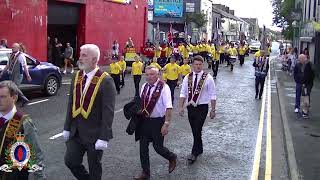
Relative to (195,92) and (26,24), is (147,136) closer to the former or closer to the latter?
(195,92)

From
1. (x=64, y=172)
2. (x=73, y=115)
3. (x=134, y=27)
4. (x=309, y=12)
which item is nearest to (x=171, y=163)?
(x=64, y=172)

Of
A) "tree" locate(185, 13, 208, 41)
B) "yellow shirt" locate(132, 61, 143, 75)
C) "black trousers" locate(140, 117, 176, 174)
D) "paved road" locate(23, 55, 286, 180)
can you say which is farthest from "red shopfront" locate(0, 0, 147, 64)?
"tree" locate(185, 13, 208, 41)

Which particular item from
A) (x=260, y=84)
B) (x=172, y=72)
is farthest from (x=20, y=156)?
(x=260, y=84)

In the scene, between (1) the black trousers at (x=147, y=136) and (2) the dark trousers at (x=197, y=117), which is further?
(2) the dark trousers at (x=197, y=117)

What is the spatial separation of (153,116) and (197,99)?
1.44 meters

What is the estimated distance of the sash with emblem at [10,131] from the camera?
4449 millimetres

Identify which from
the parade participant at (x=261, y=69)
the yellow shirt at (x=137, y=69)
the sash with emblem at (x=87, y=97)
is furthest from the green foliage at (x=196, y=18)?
the sash with emblem at (x=87, y=97)

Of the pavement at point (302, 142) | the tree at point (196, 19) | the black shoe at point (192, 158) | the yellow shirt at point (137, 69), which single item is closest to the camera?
the pavement at point (302, 142)

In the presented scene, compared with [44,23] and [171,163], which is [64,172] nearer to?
[171,163]

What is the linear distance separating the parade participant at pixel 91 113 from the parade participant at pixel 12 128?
992 millimetres

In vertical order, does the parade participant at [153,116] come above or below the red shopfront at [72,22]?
below

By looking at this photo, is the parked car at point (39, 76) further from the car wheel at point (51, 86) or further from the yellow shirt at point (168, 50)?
A: the yellow shirt at point (168, 50)

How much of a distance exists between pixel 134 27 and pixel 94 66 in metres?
30.9

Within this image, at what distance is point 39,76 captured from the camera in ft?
53.0
